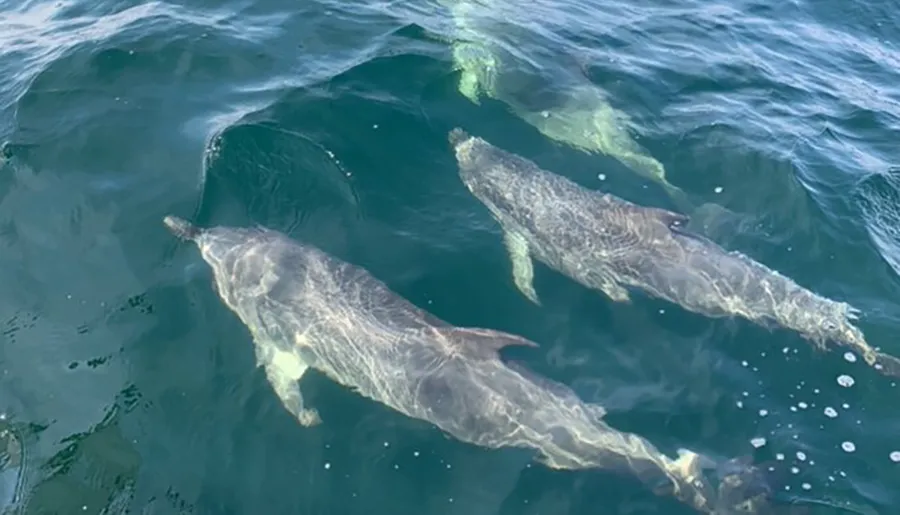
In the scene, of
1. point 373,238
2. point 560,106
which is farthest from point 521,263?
point 560,106

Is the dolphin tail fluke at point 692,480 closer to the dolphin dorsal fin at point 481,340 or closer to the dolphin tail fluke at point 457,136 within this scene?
the dolphin dorsal fin at point 481,340

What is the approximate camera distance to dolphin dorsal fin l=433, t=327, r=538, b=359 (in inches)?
418

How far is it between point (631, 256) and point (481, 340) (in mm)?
3609

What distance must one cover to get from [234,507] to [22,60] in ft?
36.0

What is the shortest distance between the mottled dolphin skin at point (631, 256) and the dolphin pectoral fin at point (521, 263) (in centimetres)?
1

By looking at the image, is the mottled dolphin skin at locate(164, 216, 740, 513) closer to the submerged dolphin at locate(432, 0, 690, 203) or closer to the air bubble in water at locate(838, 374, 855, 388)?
the air bubble in water at locate(838, 374, 855, 388)

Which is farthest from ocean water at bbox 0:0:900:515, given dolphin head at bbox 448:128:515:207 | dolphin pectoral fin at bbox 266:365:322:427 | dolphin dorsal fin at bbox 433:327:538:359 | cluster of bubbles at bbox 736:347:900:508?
dolphin dorsal fin at bbox 433:327:538:359

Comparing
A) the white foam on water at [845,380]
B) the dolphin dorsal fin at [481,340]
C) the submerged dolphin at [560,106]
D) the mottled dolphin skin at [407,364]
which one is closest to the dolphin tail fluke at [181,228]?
the mottled dolphin skin at [407,364]

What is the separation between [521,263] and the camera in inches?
512

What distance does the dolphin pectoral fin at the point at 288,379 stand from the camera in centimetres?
1052

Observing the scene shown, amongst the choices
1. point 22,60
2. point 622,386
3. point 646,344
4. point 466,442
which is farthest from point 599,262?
point 22,60

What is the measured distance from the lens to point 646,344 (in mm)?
11867

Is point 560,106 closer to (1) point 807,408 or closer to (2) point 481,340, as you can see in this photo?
(2) point 481,340

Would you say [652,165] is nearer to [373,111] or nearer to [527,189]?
[527,189]
